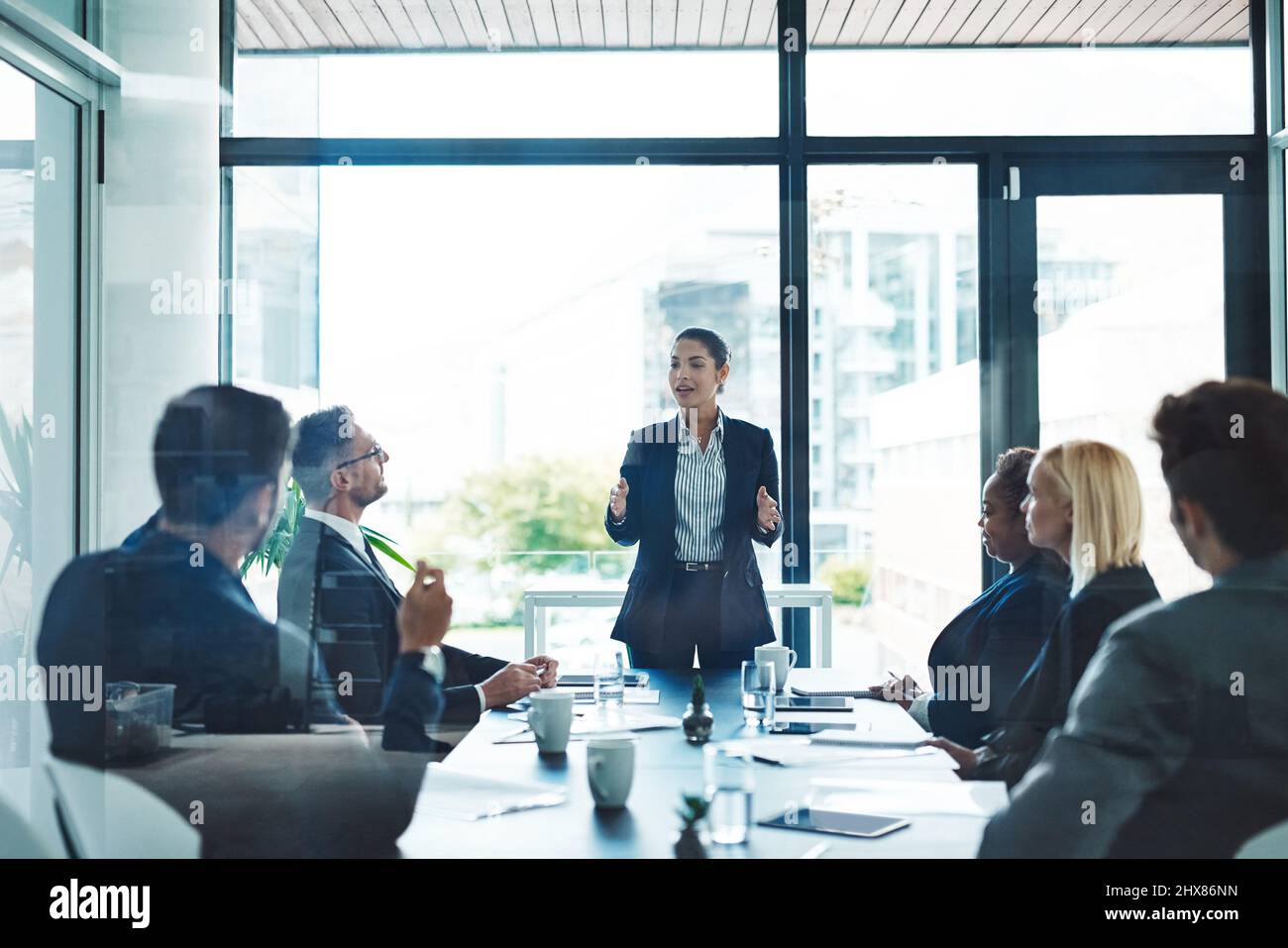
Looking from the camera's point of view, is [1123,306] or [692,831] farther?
[1123,306]

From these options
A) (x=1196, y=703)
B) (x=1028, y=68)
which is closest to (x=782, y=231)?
(x=1028, y=68)

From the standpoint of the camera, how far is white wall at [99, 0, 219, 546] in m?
2.12

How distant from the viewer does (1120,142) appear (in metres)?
3.65

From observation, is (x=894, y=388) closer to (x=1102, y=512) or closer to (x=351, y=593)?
(x=1102, y=512)

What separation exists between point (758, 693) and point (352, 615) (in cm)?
84

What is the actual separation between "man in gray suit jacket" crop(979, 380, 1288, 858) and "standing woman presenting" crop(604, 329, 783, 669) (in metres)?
1.55

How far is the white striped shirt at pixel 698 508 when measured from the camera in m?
3.28

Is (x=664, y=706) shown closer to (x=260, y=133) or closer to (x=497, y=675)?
(x=497, y=675)

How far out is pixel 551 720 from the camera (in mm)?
1926

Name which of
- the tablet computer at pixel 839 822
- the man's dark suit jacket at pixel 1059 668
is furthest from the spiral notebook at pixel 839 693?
the tablet computer at pixel 839 822

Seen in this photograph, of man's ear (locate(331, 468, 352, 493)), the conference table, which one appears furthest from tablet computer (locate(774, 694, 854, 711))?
man's ear (locate(331, 468, 352, 493))

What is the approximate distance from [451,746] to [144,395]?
1.00 metres

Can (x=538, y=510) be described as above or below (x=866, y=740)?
above
